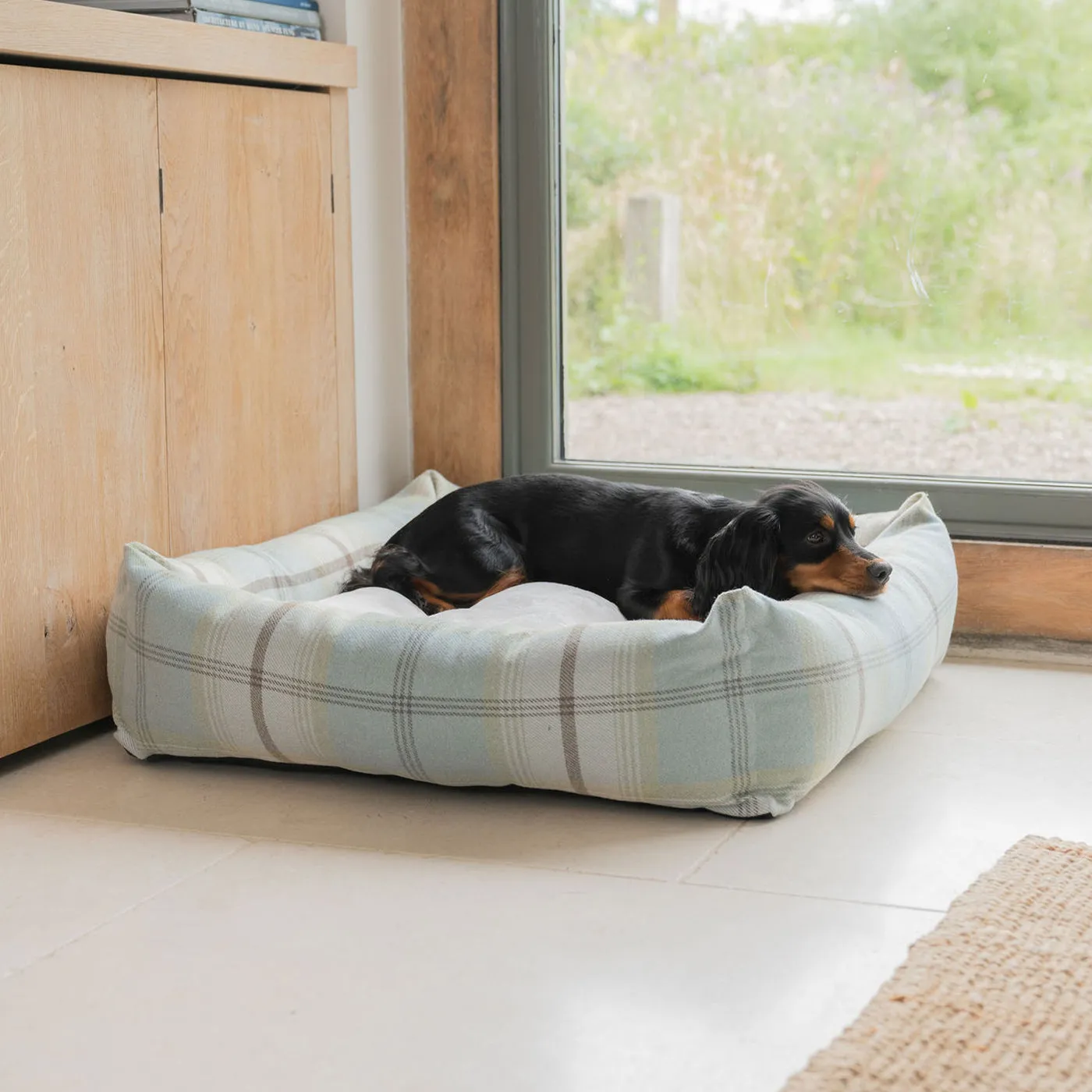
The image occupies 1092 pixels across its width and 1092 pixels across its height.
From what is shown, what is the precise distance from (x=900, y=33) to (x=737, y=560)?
1454 mm

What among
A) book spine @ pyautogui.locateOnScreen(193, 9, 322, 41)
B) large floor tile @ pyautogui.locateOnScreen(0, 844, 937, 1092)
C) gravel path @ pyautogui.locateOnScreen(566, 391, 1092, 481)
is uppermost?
book spine @ pyautogui.locateOnScreen(193, 9, 322, 41)

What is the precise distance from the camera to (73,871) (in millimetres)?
2090

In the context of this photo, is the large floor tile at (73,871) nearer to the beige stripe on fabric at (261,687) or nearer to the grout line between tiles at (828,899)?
the beige stripe on fabric at (261,687)

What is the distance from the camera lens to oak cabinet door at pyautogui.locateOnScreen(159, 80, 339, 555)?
9.62 feet

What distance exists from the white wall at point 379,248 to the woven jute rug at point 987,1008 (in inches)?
83.6

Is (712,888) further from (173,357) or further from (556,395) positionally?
(556,395)

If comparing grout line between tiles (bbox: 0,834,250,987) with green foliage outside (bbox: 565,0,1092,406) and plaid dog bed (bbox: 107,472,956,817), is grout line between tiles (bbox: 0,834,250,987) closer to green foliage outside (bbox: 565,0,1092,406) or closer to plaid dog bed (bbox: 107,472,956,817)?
plaid dog bed (bbox: 107,472,956,817)

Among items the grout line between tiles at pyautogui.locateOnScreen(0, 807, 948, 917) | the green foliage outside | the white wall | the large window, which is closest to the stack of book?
the white wall

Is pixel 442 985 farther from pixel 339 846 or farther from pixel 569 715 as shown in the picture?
pixel 569 715

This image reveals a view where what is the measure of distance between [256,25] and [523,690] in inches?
64.0

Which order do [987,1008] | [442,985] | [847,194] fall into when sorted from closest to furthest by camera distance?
[987,1008] → [442,985] → [847,194]

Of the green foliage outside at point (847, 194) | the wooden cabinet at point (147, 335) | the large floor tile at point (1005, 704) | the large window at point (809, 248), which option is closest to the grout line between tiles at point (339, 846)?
the wooden cabinet at point (147, 335)

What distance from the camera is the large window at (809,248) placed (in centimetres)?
336

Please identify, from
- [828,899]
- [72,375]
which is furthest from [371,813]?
[72,375]
